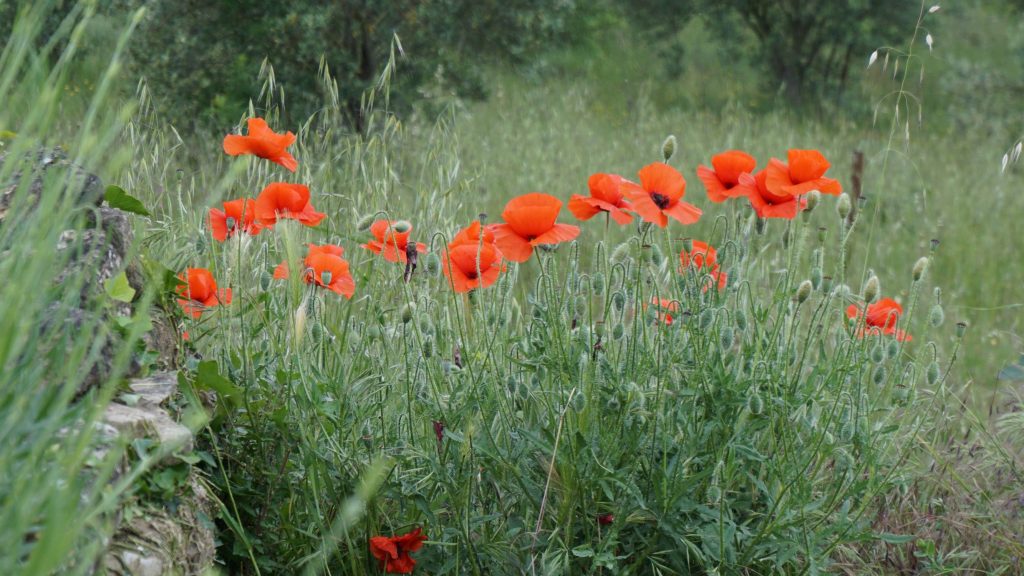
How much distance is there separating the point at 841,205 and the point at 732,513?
676 millimetres

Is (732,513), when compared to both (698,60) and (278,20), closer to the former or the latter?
(278,20)

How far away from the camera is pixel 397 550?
201 cm

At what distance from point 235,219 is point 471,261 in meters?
0.61

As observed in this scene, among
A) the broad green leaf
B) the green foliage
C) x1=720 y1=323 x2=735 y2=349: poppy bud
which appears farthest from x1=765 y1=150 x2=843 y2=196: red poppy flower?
the green foliage

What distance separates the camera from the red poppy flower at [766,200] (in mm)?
2080

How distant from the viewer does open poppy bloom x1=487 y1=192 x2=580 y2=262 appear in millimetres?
1896

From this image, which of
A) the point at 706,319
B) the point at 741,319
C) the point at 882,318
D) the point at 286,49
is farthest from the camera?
the point at 286,49

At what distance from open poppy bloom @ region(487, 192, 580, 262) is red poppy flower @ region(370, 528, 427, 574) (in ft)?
1.94

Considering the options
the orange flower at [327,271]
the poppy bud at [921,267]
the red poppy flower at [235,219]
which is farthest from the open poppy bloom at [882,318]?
the red poppy flower at [235,219]

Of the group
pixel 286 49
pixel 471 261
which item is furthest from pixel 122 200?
pixel 286 49

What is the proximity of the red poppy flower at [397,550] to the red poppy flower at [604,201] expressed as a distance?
720 millimetres

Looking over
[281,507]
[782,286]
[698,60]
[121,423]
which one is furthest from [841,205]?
[698,60]

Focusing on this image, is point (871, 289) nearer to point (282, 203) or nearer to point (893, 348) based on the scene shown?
point (893, 348)

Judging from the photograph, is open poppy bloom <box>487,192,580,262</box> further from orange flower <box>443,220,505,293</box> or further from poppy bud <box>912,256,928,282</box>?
poppy bud <box>912,256,928,282</box>
